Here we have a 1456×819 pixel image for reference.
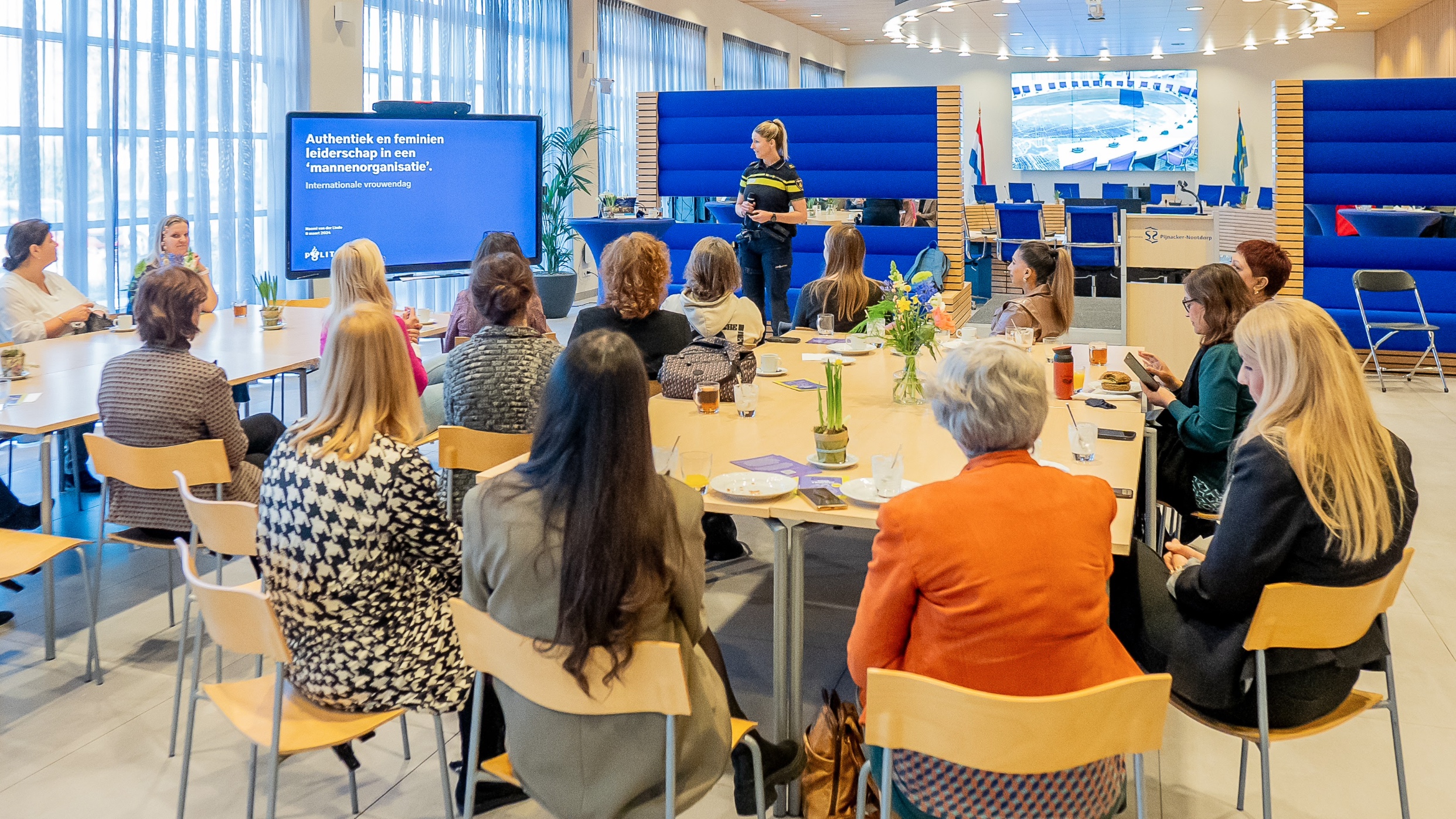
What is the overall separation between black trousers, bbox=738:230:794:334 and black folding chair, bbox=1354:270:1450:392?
3843 mm

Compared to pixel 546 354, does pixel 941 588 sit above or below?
below

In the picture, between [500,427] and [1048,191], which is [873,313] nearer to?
[500,427]

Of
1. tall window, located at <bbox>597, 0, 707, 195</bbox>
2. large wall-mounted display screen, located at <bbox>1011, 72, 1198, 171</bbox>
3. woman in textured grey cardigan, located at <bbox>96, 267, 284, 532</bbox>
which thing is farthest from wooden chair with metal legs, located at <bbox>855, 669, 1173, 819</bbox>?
large wall-mounted display screen, located at <bbox>1011, 72, 1198, 171</bbox>

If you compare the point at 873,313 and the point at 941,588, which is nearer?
the point at 941,588

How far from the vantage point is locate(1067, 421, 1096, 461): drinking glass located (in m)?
2.88

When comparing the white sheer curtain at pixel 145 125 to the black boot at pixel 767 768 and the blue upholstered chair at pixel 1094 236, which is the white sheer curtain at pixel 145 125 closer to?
the black boot at pixel 767 768

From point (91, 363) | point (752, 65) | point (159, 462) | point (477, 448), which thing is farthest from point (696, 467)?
point (752, 65)

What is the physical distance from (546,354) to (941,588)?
1984 millimetres

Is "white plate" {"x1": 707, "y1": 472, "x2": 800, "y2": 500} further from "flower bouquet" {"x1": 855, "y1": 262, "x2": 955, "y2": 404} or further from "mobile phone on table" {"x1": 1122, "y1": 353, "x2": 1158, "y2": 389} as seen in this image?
"mobile phone on table" {"x1": 1122, "y1": 353, "x2": 1158, "y2": 389}

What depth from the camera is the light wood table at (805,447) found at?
253 centimetres

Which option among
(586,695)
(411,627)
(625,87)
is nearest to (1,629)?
(411,627)

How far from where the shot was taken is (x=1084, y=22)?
1259 centimetres

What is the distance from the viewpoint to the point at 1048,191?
776 inches

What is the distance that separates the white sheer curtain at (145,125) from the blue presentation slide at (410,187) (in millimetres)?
900
